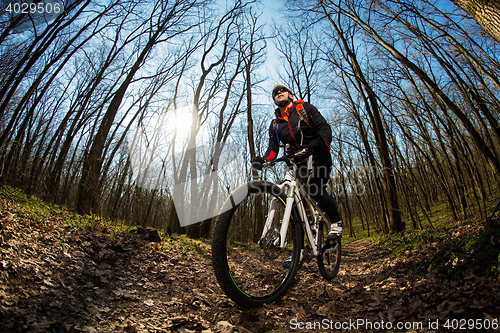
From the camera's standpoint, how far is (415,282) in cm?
234

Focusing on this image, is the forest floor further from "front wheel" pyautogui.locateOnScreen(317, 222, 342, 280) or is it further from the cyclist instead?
the cyclist

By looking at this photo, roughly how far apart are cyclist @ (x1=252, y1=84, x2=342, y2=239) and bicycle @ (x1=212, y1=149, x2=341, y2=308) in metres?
0.24

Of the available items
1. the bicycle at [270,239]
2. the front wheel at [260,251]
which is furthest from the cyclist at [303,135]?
the front wheel at [260,251]

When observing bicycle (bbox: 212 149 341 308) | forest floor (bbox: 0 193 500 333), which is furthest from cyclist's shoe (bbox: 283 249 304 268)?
forest floor (bbox: 0 193 500 333)

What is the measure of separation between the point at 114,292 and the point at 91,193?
5.82 m

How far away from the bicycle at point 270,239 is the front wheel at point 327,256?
1.07 ft

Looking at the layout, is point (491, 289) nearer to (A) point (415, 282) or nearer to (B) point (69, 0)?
(A) point (415, 282)

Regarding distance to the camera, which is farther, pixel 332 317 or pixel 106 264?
pixel 106 264

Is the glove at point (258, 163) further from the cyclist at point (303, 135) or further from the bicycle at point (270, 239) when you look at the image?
the cyclist at point (303, 135)

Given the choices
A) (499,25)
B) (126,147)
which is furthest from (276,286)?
(126,147)

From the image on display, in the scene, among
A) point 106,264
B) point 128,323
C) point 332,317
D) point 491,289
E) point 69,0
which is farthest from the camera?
point 69,0

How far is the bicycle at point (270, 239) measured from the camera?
6.18 feet

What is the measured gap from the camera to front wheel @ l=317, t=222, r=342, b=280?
→ 3.09 m

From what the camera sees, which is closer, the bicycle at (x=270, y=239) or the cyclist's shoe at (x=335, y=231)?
the bicycle at (x=270, y=239)
